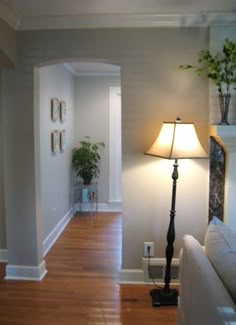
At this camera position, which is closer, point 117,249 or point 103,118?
point 117,249

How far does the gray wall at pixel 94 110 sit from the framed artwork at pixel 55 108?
1.27 meters

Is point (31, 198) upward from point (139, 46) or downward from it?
downward

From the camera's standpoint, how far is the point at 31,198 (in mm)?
3107

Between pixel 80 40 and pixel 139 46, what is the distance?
0.54m

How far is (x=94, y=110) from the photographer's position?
5617mm

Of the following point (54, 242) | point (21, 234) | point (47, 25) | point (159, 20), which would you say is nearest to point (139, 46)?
point (159, 20)

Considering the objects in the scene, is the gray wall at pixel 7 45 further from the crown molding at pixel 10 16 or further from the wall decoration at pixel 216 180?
the wall decoration at pixel 216 180

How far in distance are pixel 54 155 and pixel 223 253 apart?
3010mm

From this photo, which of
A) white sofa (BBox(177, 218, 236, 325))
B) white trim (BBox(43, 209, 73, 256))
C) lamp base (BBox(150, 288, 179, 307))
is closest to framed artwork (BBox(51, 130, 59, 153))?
white trim (BBox(43, 209, 73, 256))

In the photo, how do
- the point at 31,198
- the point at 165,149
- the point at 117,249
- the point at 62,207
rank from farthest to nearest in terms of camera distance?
1. the point at 62,207
2. the point at 117,249
3. the point at 31,198
4. the point at 165,149

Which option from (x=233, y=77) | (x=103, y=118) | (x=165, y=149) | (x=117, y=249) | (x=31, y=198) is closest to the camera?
(x=165, y=149)

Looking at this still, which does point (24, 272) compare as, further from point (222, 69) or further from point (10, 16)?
point (222, 69)

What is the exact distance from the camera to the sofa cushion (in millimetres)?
1526

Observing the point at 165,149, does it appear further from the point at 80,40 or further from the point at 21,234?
the point at 21,234
